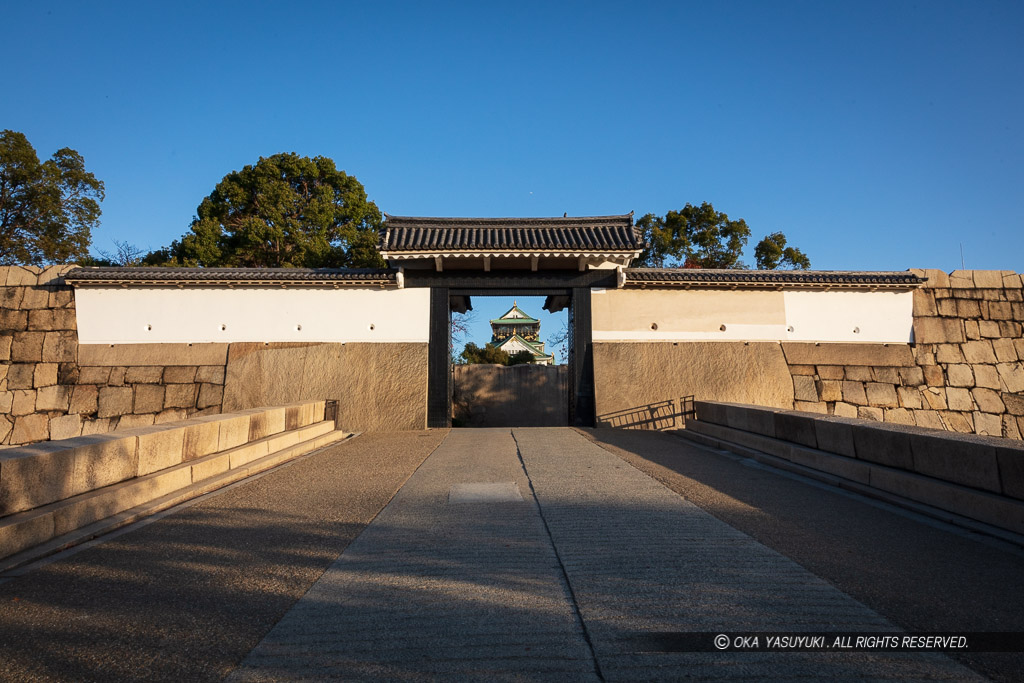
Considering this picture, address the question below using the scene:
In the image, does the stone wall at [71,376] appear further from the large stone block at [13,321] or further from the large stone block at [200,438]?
the large stone block at [200,438]

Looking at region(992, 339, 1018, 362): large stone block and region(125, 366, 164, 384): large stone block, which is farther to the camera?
region(992, 339, 1018, 362): large stone block

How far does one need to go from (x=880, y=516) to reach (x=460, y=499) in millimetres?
3270

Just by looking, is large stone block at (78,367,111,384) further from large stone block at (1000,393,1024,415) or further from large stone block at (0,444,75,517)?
large stone block at (1000,393,1024,415)

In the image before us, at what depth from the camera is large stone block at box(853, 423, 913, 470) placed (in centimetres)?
459

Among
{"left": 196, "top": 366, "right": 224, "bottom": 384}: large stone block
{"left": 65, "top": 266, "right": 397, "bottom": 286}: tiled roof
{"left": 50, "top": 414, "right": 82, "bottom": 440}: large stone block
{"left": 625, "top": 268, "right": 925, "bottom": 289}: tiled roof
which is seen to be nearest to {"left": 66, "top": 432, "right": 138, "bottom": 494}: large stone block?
{"left": 196, "top": 366, "right": 224, "bottom": 384}: large stone block

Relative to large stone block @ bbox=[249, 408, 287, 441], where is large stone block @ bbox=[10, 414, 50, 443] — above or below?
below

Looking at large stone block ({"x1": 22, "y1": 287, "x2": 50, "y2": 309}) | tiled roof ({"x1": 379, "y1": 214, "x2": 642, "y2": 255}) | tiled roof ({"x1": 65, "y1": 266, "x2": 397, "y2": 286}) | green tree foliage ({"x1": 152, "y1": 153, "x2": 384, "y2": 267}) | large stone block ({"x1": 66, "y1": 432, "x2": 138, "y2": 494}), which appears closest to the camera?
large stone block ({"x1": 66, "y1": 432, "x2": 138, "y2": 494})

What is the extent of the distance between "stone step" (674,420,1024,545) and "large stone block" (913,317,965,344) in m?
6.54

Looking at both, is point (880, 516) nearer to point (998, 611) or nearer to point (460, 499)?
point (998, 611)

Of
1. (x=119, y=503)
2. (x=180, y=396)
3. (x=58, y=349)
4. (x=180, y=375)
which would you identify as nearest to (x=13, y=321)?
(x=58, y=349)

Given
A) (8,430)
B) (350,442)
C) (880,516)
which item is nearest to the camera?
(880,516)

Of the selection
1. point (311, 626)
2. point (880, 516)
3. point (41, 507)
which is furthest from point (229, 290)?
point (880, 516)

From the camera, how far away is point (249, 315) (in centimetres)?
1086

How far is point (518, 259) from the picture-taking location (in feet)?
34.9
